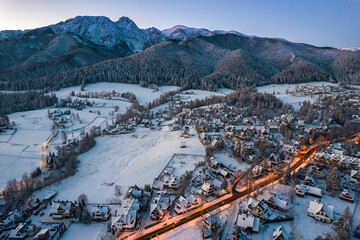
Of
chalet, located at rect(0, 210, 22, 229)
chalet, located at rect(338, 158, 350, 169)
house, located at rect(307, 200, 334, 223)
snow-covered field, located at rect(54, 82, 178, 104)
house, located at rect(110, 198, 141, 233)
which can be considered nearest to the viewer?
house, located at rect(110, 198, 141, 233)

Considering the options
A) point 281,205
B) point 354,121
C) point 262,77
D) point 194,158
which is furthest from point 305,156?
point 262,77

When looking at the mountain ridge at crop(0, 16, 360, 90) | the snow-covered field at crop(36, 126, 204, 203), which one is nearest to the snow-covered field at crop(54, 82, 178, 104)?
the mountain ridge at crop(0, 16, 360, 90)

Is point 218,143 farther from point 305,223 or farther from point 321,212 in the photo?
point 321,212

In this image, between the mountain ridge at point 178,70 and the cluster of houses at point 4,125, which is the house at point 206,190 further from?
the mountain ridge at point 178,70

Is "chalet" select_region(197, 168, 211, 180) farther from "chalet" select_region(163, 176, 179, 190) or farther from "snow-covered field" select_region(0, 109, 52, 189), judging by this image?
"snow-covered field" select_region(0, 109, 52, 189)

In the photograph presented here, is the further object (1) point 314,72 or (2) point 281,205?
(1) point 314,72

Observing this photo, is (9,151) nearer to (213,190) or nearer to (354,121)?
(213,190)

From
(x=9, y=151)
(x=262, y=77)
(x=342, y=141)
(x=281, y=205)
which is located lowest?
(x=9, y=151)

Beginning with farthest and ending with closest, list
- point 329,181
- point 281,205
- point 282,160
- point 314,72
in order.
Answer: point 314,72
point 282,160
point 329,181
point 281,205
